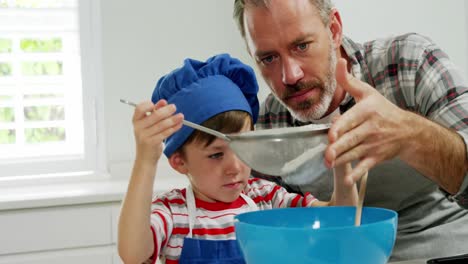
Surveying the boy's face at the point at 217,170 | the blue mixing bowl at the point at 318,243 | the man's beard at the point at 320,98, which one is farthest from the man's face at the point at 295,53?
the blue mixing bowl at the point at 318,243

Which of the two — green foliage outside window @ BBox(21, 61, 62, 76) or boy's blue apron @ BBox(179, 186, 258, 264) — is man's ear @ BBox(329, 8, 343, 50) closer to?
boy's blue apron @ BBox(179, 186, 258, 264)

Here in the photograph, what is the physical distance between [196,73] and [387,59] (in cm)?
59

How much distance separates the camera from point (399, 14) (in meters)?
2.66

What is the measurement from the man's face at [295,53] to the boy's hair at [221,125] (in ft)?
0.80

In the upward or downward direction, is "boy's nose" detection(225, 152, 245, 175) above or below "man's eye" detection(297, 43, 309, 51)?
below

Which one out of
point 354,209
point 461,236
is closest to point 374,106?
point 354,209

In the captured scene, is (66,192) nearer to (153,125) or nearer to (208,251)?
(208,251)

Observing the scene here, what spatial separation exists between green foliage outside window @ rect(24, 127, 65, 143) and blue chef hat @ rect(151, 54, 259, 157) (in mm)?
1752

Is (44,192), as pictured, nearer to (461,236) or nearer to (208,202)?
(208,202)

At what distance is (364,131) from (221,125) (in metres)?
0.35

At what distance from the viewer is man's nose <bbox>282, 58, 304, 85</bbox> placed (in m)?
1.49

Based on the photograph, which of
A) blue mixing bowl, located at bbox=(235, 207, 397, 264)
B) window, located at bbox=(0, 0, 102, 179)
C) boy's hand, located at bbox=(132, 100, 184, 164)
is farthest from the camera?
window, located at bbox=(0, 0, 102, 179)

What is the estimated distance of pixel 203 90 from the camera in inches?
49.7

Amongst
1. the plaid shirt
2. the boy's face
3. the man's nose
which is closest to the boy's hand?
the boy's face
